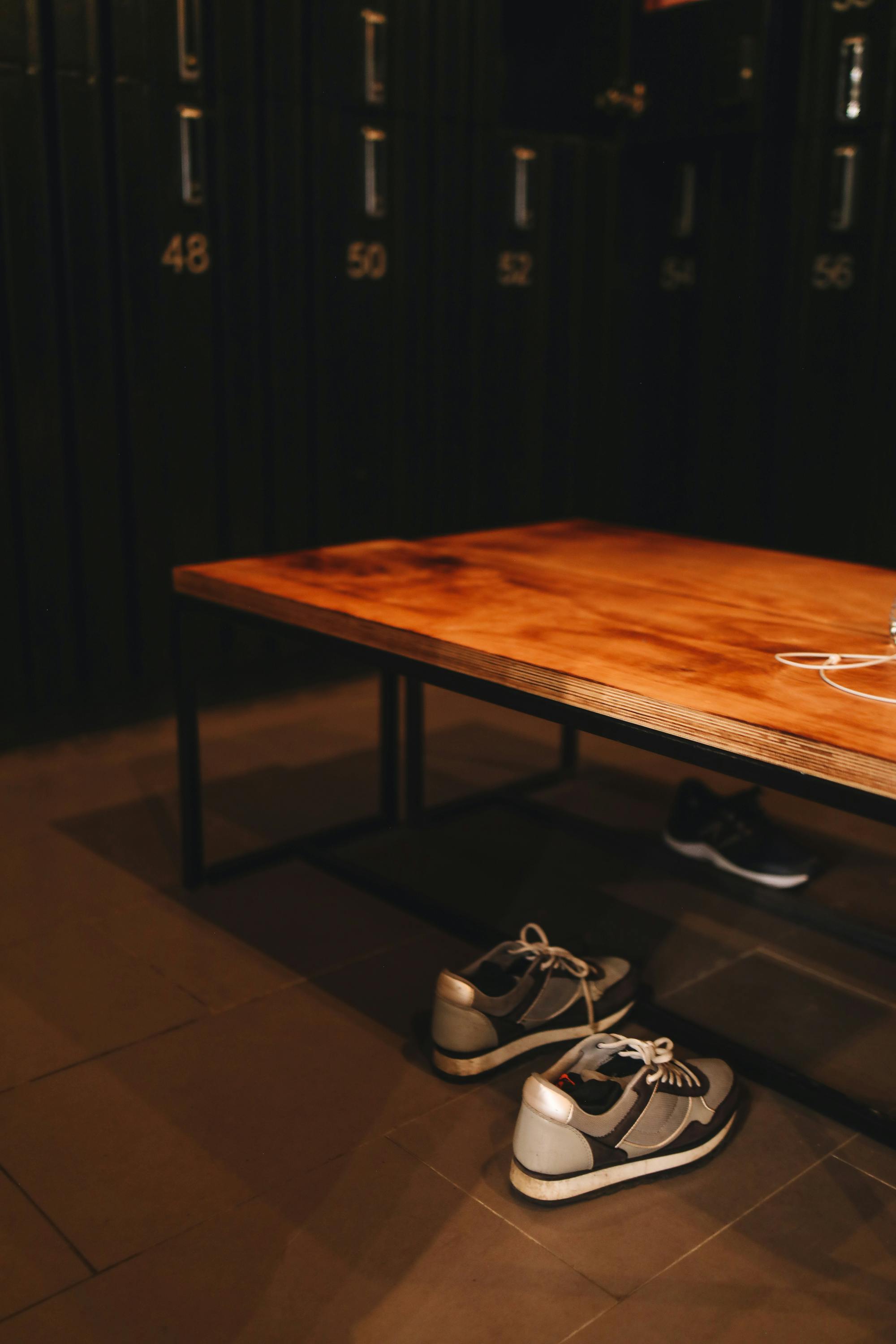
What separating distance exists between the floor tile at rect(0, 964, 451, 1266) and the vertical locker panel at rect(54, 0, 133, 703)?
1525mm

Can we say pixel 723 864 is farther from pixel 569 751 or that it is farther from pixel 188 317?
pixel 188 317

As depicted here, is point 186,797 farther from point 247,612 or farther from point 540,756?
point 540,756

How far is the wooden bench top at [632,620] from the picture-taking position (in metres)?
1.22

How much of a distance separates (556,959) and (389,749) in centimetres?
80

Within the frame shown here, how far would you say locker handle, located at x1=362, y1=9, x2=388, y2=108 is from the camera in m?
3.23

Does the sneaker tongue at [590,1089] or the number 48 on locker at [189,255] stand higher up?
the number 48 on locker at [189,255]

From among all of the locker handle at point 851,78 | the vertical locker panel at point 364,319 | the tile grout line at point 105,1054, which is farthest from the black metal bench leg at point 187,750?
the locker handle at point 851,78

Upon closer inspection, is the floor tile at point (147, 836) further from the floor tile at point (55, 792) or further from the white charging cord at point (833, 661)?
the white charging cord at point (833, 661)

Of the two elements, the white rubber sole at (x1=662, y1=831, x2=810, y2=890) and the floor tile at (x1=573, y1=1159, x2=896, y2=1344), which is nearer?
the floor tile at (x1=573, y1=1159, x2=896, y2=1344)

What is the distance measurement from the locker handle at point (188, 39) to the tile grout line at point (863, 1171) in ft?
8.91

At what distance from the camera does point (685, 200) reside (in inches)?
149

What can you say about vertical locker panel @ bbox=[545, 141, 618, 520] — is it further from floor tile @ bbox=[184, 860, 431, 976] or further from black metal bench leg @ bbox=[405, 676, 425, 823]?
floor tile @ bbox=[184, 860, 431, 976]

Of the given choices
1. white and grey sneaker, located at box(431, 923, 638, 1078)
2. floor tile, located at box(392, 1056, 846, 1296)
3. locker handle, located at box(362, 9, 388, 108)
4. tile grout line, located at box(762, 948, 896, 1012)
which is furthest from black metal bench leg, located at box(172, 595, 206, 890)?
locker handle, located at box(362, 9, 388, 108)

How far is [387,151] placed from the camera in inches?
132
